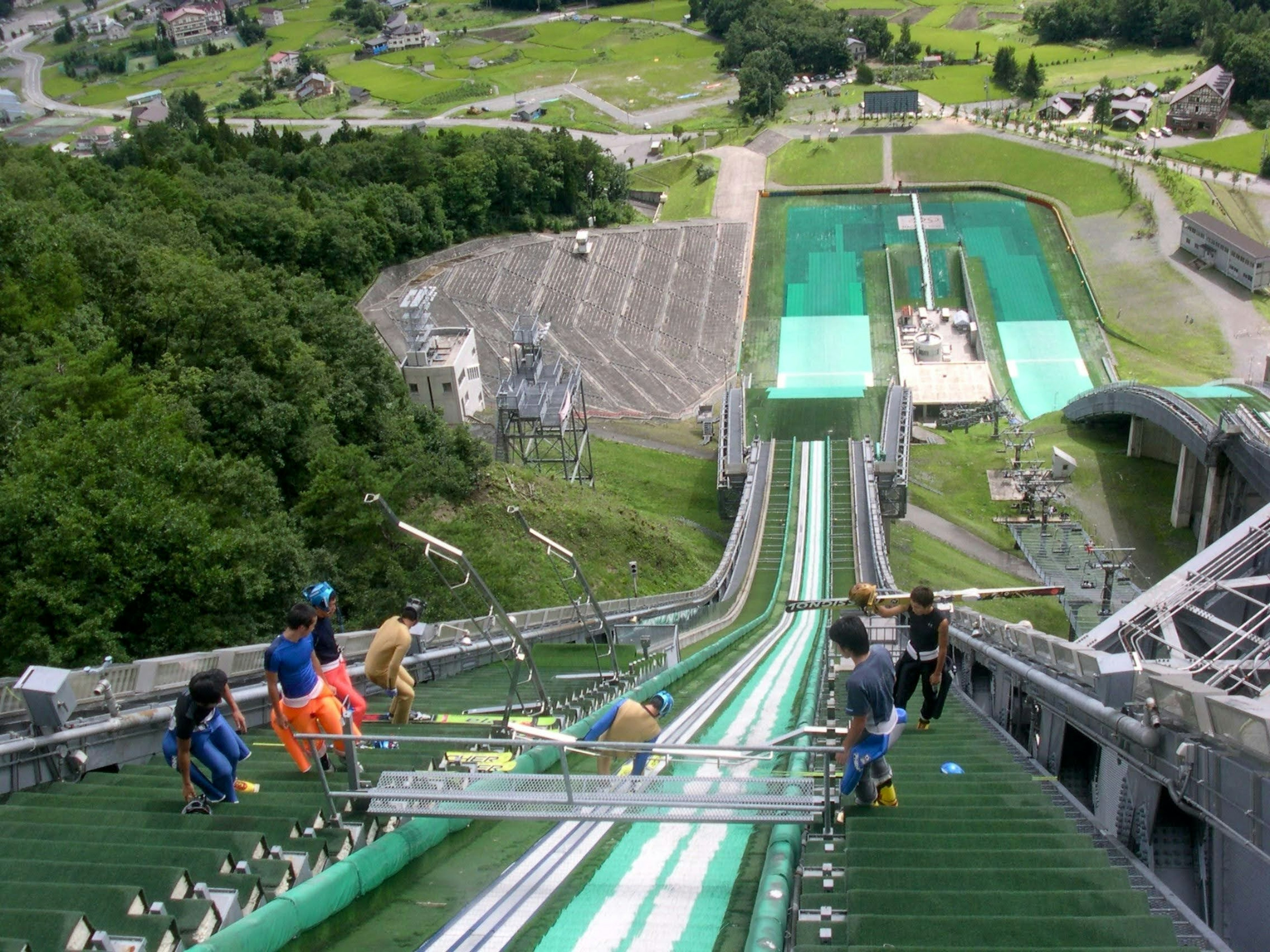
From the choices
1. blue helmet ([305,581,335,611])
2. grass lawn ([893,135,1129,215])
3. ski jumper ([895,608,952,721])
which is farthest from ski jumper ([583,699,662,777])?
grass lawn ([893,135,1129,215])

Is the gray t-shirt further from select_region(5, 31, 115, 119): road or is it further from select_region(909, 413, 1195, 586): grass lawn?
select_region(5, 31, 115, 119): road

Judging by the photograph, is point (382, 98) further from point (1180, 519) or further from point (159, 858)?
point (159, 858)

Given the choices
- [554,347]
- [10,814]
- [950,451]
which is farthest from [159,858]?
[554,347]

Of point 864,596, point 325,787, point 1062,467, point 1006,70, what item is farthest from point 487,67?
point 325,787

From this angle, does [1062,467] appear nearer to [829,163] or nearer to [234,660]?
[234,660]

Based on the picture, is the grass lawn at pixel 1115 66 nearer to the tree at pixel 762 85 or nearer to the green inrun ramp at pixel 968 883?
the tree at pixel 762 85
